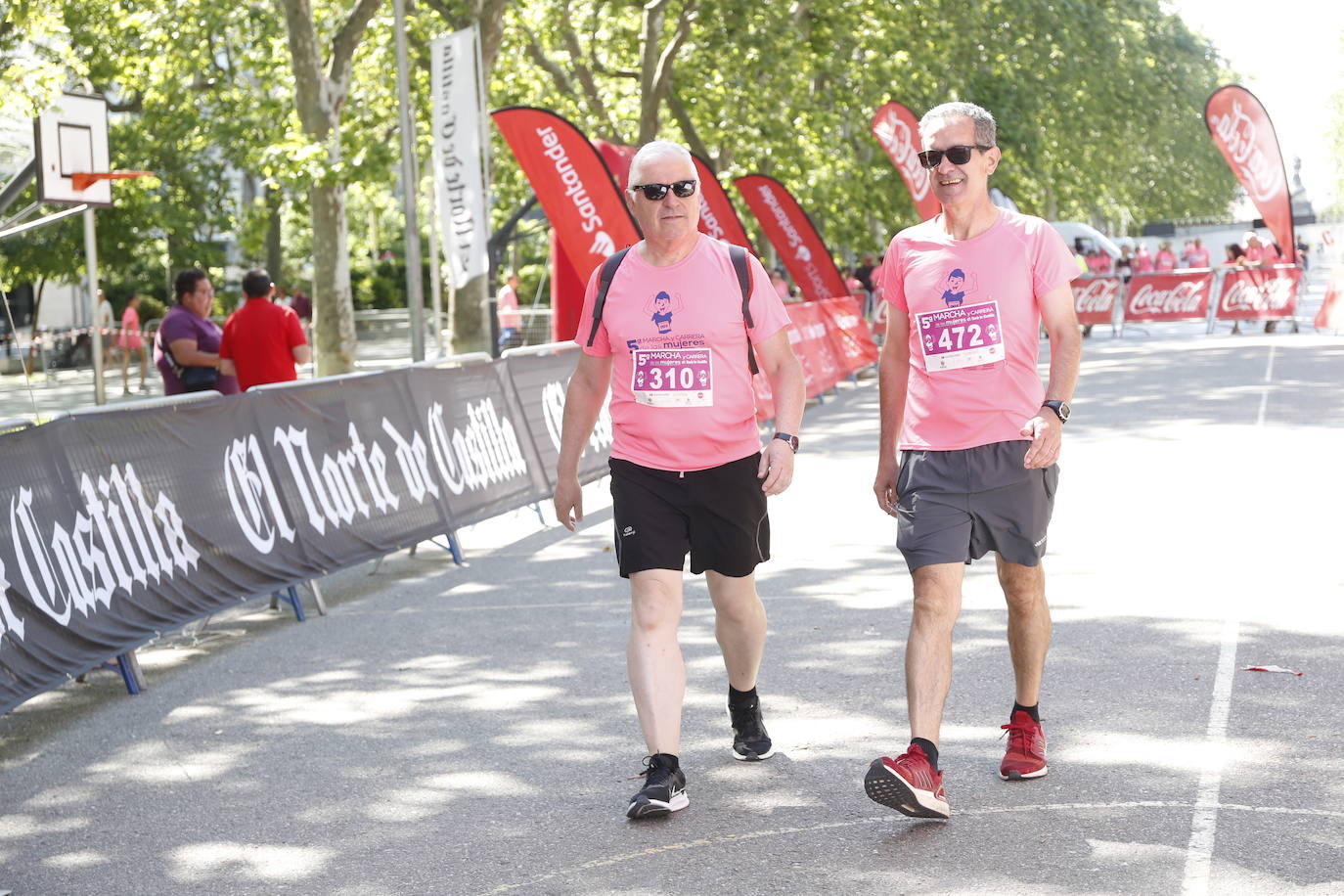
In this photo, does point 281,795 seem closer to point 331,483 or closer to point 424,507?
point 331,483

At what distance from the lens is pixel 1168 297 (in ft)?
112

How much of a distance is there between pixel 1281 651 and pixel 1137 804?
7.12 ft

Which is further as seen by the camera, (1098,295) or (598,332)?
(1098,295)

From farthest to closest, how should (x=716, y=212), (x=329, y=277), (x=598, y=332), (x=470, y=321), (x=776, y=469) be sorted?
(x=470, y=321), (x=329, y=277), (x=716, y=212), (x=598, y=332), (x=776, y=469)

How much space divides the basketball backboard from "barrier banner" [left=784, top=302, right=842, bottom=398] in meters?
7.67

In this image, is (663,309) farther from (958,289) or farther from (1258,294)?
(1258,294)

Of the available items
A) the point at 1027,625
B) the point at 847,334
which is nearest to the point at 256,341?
the point at 1027,625

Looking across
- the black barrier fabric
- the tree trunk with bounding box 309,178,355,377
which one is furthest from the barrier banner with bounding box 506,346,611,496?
the tree trunk with bounding box 309,178,355,377

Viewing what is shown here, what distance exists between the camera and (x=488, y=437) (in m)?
11.3

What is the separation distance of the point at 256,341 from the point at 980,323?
8419 mm

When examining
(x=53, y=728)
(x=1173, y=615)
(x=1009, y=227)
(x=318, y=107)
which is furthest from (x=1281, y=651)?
(x=318, y=107)

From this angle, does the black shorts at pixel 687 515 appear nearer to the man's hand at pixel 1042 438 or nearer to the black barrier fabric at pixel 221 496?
the man's hand at pixel 1042 438

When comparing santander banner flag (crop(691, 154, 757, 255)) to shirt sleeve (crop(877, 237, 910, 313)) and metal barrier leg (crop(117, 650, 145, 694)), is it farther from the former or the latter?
shirt sleeve (crop(877, 237, 910, 313))

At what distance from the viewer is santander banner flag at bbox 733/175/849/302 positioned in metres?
27.8
